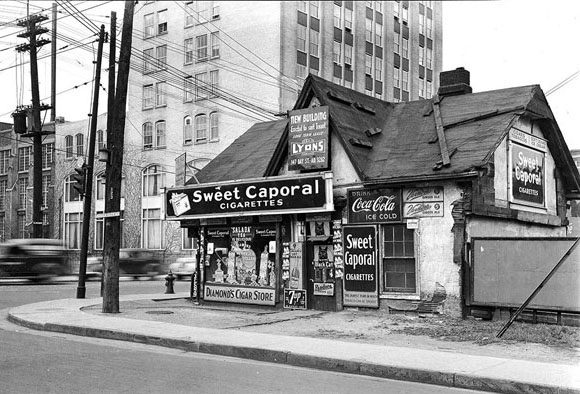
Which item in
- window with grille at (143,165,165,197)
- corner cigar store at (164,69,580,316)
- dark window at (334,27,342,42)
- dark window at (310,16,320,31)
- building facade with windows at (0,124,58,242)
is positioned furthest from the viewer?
window with grille at (143,165,165,197)

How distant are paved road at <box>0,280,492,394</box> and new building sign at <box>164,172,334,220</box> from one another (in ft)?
20.3

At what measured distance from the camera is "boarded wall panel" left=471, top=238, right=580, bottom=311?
12875 millimetres

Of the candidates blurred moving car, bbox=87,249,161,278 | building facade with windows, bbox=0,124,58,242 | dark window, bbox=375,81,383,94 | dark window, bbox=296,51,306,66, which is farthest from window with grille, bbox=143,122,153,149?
dark window, bbox=375,81,383,94

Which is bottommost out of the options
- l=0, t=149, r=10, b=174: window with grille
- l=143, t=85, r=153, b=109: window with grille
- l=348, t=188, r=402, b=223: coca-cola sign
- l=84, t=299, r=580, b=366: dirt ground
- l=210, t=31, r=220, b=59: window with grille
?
l=84, t=299, r=580, b=366: dirt ground

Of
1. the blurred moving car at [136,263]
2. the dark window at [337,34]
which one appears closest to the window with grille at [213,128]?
the blurred moving car at [136,263]

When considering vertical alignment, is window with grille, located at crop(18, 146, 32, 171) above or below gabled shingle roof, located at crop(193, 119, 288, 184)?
above

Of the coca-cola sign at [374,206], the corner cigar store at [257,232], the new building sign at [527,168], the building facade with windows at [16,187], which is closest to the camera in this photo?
the coca-cola sign at [374,206]

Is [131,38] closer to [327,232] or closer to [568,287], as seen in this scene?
[327,232]

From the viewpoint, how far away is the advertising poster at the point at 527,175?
53.5 feet

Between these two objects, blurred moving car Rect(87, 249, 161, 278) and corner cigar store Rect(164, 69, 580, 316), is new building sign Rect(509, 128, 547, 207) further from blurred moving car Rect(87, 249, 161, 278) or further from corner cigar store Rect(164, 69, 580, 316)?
blurred moving car Rect(87, 249, 161, 278)

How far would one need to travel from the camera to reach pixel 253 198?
56.9 ft

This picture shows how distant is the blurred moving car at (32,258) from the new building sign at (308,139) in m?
18.8

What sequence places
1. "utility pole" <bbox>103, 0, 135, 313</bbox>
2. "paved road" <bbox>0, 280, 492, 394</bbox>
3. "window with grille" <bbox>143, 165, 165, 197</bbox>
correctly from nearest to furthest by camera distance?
"paved road" <bbox>0, 280, 492, 394</bbox> < "utility pole" <bbox>103, 0, 135, 313</bbox> < "window with grille" <bbox>143, 165, 165, 197</bbox>

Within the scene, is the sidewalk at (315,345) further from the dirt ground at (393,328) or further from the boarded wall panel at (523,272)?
the boarded wall panel at (523,272)
